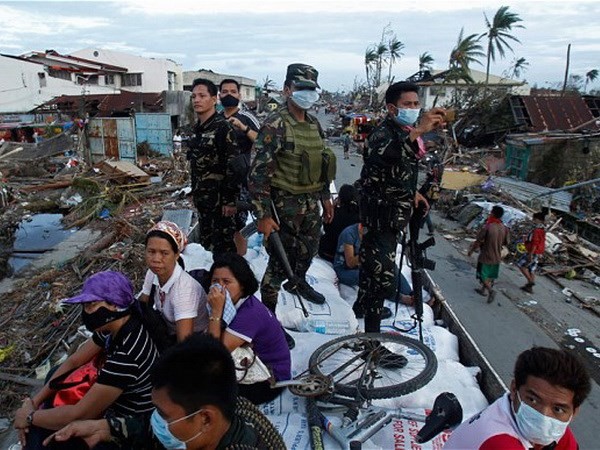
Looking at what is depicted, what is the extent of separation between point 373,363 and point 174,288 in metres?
1.43

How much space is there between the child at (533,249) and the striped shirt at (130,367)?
6.53m

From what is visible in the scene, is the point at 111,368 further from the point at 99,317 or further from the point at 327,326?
the point at 327,326

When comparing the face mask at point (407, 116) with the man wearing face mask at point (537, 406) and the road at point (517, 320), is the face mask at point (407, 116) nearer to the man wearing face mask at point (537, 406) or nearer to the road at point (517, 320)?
the man wearing face mask at point (537, 406)

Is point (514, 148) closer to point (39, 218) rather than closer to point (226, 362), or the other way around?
point (39, 218)

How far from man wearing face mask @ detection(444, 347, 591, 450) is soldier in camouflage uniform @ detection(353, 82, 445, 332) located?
1664mm

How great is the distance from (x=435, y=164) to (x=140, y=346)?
2693 millimetres

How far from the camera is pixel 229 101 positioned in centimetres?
470

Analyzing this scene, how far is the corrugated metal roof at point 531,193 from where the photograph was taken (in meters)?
11.2

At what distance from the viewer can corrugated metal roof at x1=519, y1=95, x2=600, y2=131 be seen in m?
16.7

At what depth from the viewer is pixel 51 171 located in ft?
51.4

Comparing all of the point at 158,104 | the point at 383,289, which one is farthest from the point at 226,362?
the point at 158,104

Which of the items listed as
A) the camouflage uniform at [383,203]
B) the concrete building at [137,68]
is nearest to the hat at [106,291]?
the camouflage uniform at [383,203]

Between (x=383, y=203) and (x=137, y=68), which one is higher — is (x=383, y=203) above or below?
below

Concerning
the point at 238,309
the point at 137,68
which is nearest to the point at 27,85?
the point at 137,68
